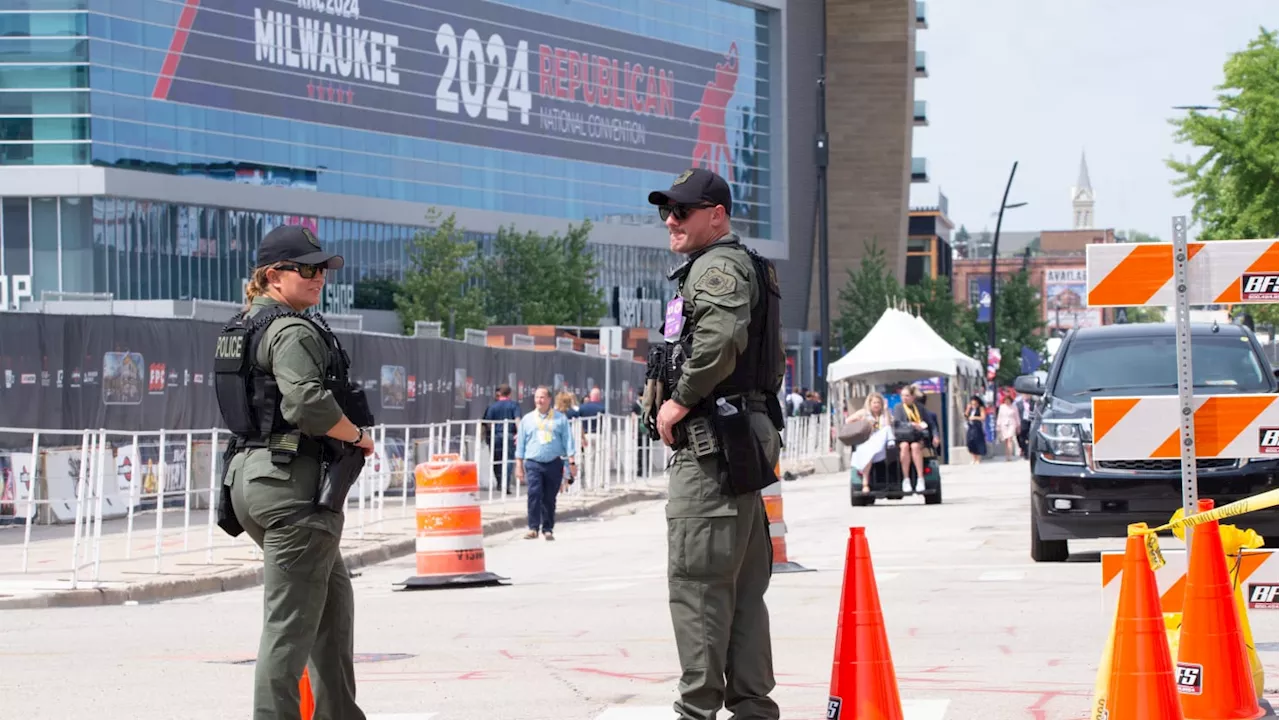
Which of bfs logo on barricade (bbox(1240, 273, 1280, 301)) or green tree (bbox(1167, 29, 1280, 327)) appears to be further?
green tree (bbox(1167, 29, 1280, 327))

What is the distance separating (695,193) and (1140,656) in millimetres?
2137

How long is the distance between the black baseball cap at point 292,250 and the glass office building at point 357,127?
62516 millimetres

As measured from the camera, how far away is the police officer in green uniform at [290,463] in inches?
257

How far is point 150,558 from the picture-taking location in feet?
57.7

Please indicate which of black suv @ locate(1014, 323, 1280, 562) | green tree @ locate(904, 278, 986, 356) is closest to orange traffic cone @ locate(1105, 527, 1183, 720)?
black suv @ locate(1014, 323, 1280, 562)

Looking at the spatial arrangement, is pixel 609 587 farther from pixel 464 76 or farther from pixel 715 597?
pixel 464 76

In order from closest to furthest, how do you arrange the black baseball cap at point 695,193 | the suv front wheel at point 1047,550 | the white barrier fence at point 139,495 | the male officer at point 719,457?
the male officer at point 719,457 → the black baseball cap at point 695,193 → the suv front wheel at point 1047,550 → the white barrier fence at point 139,495

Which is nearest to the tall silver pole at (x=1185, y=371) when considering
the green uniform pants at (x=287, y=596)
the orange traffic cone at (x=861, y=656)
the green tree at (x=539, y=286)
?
the orange traffic cone at (x=861, y=656)

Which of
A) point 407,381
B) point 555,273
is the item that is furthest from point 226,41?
point 407,381

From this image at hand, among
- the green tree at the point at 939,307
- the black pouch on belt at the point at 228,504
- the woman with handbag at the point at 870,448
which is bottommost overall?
the woman with handbag at the point at 870,448

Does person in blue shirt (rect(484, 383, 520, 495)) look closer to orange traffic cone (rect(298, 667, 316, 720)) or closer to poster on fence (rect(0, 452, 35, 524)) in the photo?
poster on fence (rect(0, 452, 35, 524))

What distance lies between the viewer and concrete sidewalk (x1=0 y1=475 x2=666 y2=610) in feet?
48.5

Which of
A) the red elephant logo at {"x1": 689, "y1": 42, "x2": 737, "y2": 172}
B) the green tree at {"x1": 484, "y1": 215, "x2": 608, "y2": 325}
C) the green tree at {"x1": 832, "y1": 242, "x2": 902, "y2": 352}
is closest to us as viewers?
the green tree at {"x1": 484, "y1": 215, "x2": 608, "y2": 325}

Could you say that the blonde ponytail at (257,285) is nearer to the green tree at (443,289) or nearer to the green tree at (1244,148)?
the green tree at (1244,148)
